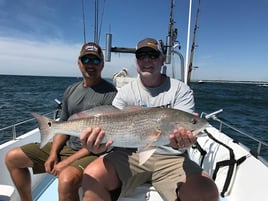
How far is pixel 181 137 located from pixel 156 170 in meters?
0.65

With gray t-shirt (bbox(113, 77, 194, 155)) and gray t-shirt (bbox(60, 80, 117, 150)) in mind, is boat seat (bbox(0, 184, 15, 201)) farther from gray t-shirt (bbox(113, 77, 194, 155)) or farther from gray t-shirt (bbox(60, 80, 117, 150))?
gray t-shirt (bbox(113, 77, 194, 155))

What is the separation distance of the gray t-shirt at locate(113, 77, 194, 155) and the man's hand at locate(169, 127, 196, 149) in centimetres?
48

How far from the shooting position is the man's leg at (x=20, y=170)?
3102 millimetres

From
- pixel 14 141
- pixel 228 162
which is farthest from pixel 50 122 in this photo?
pixel 228 162

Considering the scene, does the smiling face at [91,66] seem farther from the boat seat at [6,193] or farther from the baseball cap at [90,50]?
the boat seat at [6,193]

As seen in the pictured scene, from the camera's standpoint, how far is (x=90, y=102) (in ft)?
10.8

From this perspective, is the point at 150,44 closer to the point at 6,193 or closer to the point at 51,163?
the point at 51,163

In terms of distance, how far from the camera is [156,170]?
2.86 meters

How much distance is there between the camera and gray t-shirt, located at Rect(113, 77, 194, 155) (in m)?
3.01

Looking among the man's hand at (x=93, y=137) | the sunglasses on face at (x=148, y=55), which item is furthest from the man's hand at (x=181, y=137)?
the sunglasses on face at (x=148, y=55)

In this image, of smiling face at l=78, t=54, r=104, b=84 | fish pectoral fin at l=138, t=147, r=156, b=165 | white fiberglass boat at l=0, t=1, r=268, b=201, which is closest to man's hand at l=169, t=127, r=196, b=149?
fish pectoral fin at l=138, t=147, r=156, b=165

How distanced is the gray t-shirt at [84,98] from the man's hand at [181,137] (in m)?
1.15

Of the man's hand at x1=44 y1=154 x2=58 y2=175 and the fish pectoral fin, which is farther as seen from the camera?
the man's hand at x1=44 y1=154 x2=58 y2=175

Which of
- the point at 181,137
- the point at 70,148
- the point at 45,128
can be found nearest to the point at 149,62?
the point at 181,137
